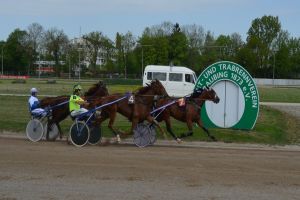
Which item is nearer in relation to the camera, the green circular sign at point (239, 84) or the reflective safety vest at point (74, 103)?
the reflective safety vest at point (74, 103)

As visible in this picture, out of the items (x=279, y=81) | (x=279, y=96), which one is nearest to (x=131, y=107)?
(x=279, y=96)

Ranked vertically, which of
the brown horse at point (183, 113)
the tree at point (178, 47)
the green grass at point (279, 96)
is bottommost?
the green grass at point (279, 96)

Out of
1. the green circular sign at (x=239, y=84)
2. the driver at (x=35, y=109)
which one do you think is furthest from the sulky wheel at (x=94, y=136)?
the green circular sign at (x=239, y=84)

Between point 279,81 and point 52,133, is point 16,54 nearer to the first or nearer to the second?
point 279,81

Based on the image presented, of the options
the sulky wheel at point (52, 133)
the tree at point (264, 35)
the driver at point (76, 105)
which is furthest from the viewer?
the tree at point (264, 35)

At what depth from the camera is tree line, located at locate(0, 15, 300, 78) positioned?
120381 mm

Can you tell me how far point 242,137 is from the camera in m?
19.5

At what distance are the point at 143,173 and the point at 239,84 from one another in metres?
11.2

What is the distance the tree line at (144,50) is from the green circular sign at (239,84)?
8662 cm

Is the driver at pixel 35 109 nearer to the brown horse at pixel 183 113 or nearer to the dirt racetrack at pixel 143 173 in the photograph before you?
the dirt racetrack at pixel 143 173

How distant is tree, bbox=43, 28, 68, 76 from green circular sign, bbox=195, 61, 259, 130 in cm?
11517

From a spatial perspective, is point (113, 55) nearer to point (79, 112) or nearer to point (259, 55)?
point (259, 55)

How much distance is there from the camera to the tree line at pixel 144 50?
12038 centimetres

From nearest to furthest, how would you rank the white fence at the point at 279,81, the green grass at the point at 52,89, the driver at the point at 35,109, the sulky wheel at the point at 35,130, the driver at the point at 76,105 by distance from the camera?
the driver at the point at 76,105 → the sulky wheel at the point at 35,130 → the driver at the point at 35,109 → the green grass at the point at 52,89 → the white fence at the point at 279,81
